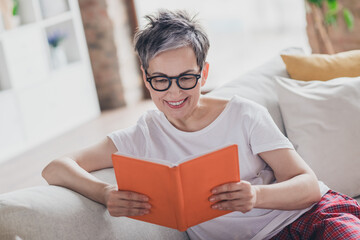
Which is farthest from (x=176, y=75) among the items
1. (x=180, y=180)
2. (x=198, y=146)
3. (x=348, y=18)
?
(x=348, y=18)

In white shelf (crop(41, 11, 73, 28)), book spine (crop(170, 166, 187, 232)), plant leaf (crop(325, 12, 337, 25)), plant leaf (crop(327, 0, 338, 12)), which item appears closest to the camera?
book spine (crop(170, 166, 187, 232))

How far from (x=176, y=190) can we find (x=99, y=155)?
50cm

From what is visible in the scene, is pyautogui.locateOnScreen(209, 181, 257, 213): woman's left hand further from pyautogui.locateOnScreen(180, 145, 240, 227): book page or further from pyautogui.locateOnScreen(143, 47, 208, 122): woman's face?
pyautogui.locateOnScreen(143, 47, 208, 122): woman's face

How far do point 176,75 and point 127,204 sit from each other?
0.40m

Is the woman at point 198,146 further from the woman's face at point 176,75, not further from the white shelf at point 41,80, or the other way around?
the white shelf at point 41,80

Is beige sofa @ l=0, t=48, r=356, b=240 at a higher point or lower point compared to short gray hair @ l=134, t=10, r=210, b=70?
lower

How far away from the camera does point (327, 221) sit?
1460mm

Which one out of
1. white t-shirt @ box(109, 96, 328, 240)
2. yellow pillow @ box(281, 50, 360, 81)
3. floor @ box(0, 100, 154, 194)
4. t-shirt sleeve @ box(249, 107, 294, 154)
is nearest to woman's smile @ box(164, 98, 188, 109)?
white t-shirt @ box(109, 96, 328, 240)

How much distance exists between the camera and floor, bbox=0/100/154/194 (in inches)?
148

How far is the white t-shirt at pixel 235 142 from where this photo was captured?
1547 mm

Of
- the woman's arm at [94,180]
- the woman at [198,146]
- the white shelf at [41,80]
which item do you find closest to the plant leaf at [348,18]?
the woman at [198,146]

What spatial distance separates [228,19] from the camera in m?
5.46

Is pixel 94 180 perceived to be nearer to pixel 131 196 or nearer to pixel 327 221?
pixel 131 196

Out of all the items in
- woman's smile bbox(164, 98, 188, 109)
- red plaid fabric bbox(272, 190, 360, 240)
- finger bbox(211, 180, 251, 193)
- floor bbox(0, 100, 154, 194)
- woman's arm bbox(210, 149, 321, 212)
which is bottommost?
floor bbox(0, 100, 154, 194)
